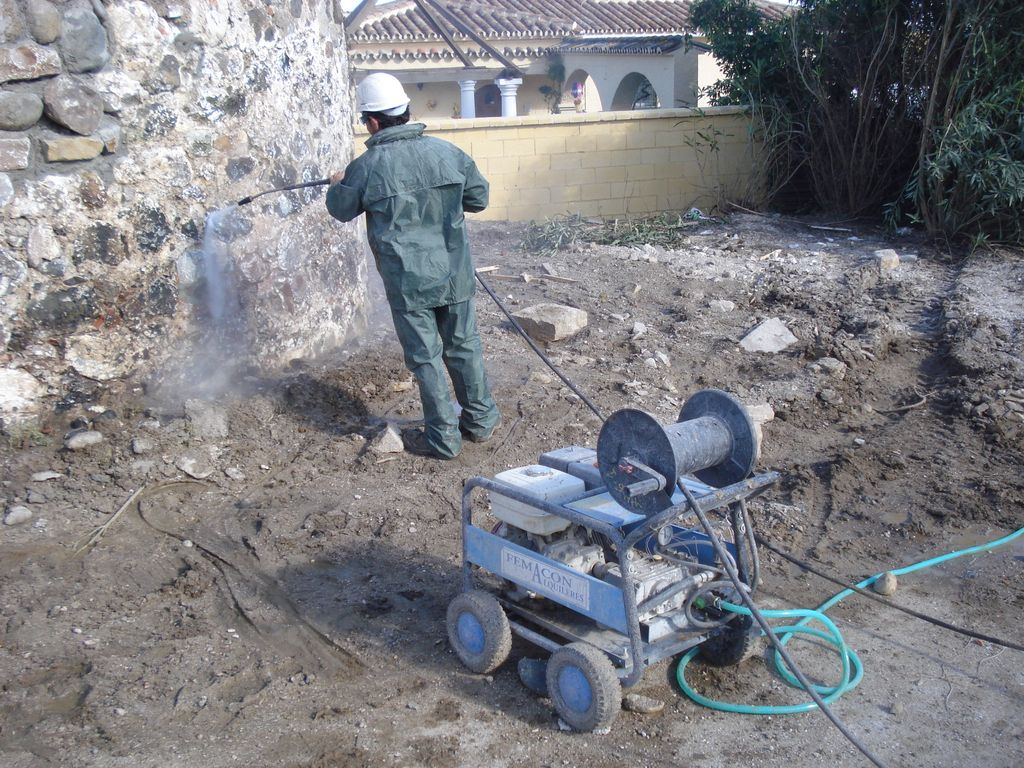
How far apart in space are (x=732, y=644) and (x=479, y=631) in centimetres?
94

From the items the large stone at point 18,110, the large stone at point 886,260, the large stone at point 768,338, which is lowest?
the large stone at point 768,338

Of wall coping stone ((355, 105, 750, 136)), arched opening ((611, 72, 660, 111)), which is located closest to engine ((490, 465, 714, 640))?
wall coping stone ((355, 105, 750, 136))

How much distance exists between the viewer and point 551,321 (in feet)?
22.9

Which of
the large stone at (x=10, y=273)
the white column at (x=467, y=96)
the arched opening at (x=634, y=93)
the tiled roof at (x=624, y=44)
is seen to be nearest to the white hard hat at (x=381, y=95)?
the large stone at (x=10, y=273)

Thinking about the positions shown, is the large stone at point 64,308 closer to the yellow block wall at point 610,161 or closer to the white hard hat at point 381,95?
the white hard hat at point 381,95

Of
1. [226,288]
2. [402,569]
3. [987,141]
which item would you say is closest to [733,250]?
[987,141]

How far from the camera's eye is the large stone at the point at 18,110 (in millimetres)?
4512

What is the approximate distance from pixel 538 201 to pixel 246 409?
6.69 meters

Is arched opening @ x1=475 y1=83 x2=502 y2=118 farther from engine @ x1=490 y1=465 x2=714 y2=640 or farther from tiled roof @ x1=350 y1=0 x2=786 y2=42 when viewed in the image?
engine @ x1=490 y1=465 x2=714 y2=640

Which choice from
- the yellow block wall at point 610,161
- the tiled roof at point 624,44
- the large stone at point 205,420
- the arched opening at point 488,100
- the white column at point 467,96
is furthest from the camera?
the arched opening at point 488,100

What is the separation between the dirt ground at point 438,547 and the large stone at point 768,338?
103 mm

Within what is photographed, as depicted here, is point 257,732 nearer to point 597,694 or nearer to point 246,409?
point 597,694

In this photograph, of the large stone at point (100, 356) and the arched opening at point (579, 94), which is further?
the arched opening at point (579, 94)

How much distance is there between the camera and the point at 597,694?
3059 millimetres
